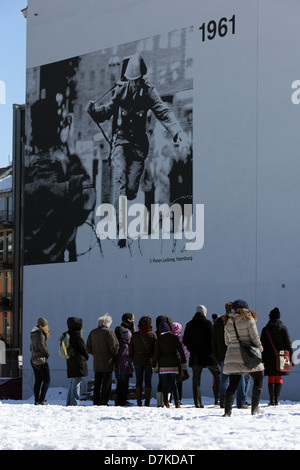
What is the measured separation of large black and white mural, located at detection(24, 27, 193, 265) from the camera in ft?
94.8

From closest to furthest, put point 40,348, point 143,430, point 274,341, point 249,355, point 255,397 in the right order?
1. point 143,430
2. point 249,355
3. point 255,397
4. point 274,341
5. point 40,348

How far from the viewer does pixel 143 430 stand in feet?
37.3

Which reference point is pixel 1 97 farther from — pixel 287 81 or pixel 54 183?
pixel 287 81

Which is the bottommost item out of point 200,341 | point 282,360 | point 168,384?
point 168,384

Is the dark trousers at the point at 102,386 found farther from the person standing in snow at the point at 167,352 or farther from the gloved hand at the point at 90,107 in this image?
the gloved hand at the point at 90,107

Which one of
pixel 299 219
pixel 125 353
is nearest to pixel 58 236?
pixel 299 219

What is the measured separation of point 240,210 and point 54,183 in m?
7.81

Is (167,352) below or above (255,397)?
above

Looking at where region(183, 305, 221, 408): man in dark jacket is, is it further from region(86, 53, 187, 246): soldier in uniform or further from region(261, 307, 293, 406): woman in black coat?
region(86, 53, 187, 246): soldier in uniform

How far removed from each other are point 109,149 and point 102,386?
15.0 meters

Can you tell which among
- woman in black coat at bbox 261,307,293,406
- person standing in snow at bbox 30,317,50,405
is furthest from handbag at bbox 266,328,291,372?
person standing in snow at bbox 30,317,50,405

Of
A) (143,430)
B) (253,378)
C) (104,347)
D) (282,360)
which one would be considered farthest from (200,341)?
(143,430)

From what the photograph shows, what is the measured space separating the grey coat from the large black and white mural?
15.0m

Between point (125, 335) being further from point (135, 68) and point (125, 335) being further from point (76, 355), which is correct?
point (135, 68)
